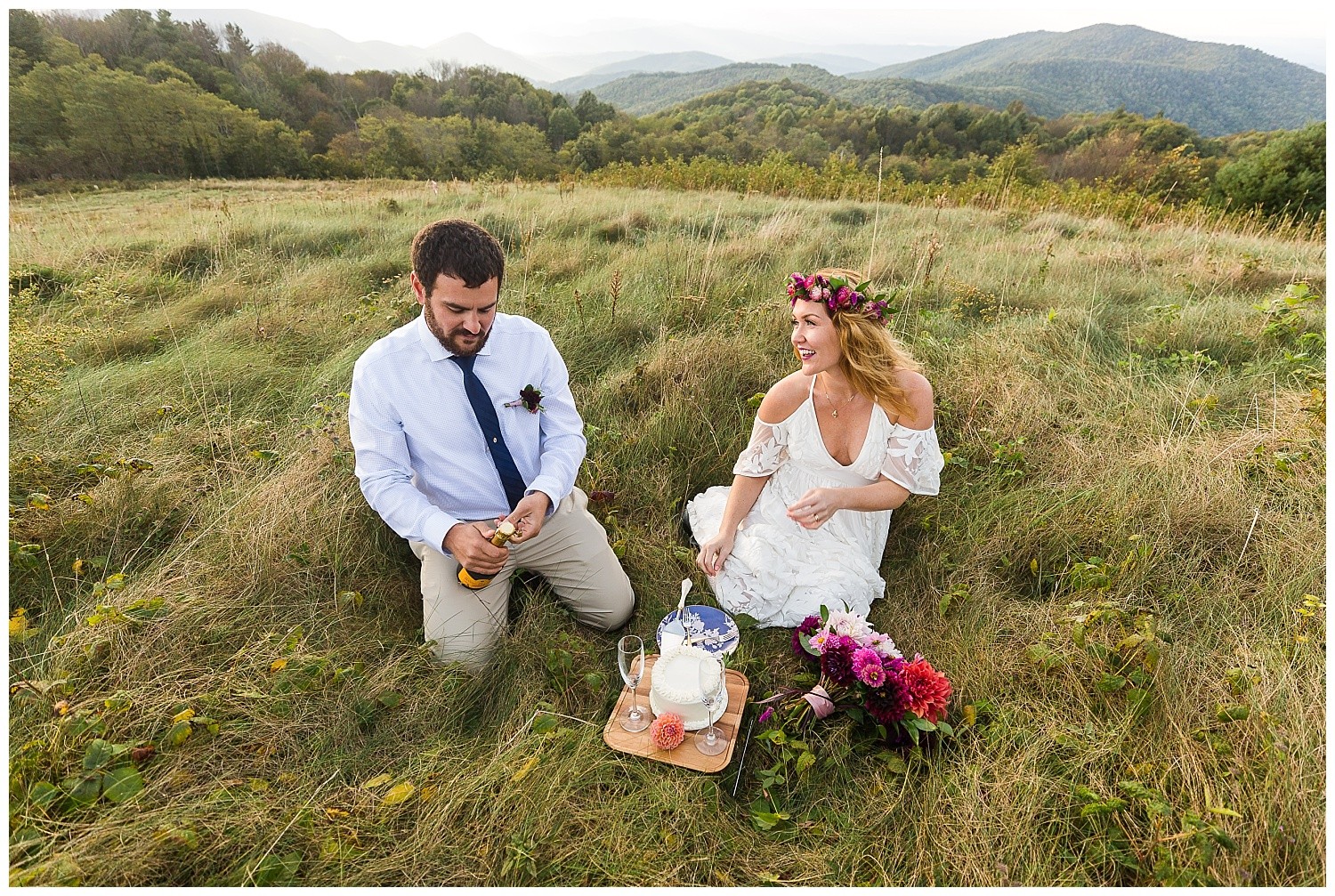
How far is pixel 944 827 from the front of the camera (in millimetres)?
1878

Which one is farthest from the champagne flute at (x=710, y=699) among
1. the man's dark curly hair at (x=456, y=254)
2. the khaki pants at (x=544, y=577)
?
the man's dark curly hair at (x=456, y=254)

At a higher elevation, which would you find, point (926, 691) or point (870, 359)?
point (870, 359)

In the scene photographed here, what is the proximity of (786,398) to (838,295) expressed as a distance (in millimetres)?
580

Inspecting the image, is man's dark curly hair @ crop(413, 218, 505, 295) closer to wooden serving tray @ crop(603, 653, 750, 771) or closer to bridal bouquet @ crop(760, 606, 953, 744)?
wooden serving tray @ crop(603, 653, 750, 771)

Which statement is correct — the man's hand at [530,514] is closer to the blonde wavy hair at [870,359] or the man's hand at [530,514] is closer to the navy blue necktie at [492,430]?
the navy blue necktie at [492,430]

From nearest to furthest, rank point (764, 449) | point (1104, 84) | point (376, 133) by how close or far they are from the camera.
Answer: point (764, 449) → point (376, 133) → point (1104, 84)

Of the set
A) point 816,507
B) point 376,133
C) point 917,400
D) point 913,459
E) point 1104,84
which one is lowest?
point 816,507

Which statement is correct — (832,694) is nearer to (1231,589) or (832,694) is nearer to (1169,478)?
(1231,589)

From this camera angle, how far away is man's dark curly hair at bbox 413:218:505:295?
2293 millimetres

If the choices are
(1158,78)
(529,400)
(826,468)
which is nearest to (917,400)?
(826,468)

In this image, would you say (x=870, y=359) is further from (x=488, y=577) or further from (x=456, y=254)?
(x=488, y=577)

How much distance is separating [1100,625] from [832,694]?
1.15 metres

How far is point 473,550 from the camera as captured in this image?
7.82 feet

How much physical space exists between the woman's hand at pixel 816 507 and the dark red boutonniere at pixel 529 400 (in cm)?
122
